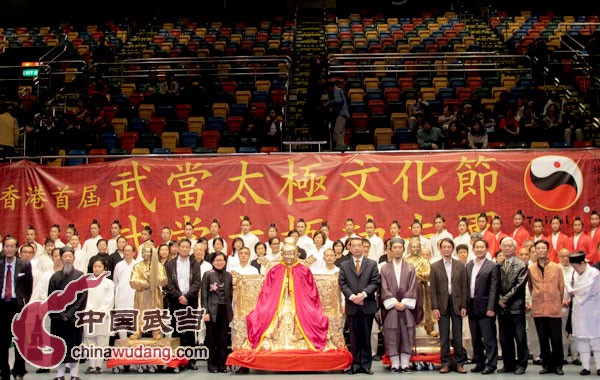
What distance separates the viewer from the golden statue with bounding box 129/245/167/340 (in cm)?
914

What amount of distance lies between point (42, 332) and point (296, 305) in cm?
291

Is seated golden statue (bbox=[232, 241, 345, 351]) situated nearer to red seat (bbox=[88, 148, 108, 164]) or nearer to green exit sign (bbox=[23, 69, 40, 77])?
red seat (bbox=[88, 148, 108, 164])

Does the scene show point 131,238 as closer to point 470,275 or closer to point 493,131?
point 470,275

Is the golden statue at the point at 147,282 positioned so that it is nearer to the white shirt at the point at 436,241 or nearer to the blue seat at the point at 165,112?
the white shirt at the point at 436,241

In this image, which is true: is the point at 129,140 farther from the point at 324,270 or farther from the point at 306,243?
the point at 324,270

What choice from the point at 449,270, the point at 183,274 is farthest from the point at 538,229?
the point at 183,274

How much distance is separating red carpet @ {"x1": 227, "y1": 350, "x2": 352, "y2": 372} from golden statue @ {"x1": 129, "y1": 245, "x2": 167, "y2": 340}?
51.4 inches

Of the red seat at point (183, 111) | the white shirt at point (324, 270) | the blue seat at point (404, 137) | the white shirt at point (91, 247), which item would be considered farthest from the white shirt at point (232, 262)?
the red seat at point (183, 111)

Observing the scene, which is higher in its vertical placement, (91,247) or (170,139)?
(170,139)

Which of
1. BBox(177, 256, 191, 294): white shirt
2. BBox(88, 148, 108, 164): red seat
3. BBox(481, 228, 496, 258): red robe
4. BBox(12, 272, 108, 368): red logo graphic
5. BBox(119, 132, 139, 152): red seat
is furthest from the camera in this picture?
BBox(119, 132, 139, 152): red seat

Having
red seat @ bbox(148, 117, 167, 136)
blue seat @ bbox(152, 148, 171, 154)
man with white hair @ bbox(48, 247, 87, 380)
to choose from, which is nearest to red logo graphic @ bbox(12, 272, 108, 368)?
man with white hair @ bbox(48, 247, 87, 380)

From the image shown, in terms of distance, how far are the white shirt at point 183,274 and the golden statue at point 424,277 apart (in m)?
2.85

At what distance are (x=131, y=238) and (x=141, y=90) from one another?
5901 millimetres

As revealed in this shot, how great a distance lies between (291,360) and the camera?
28.1ft
